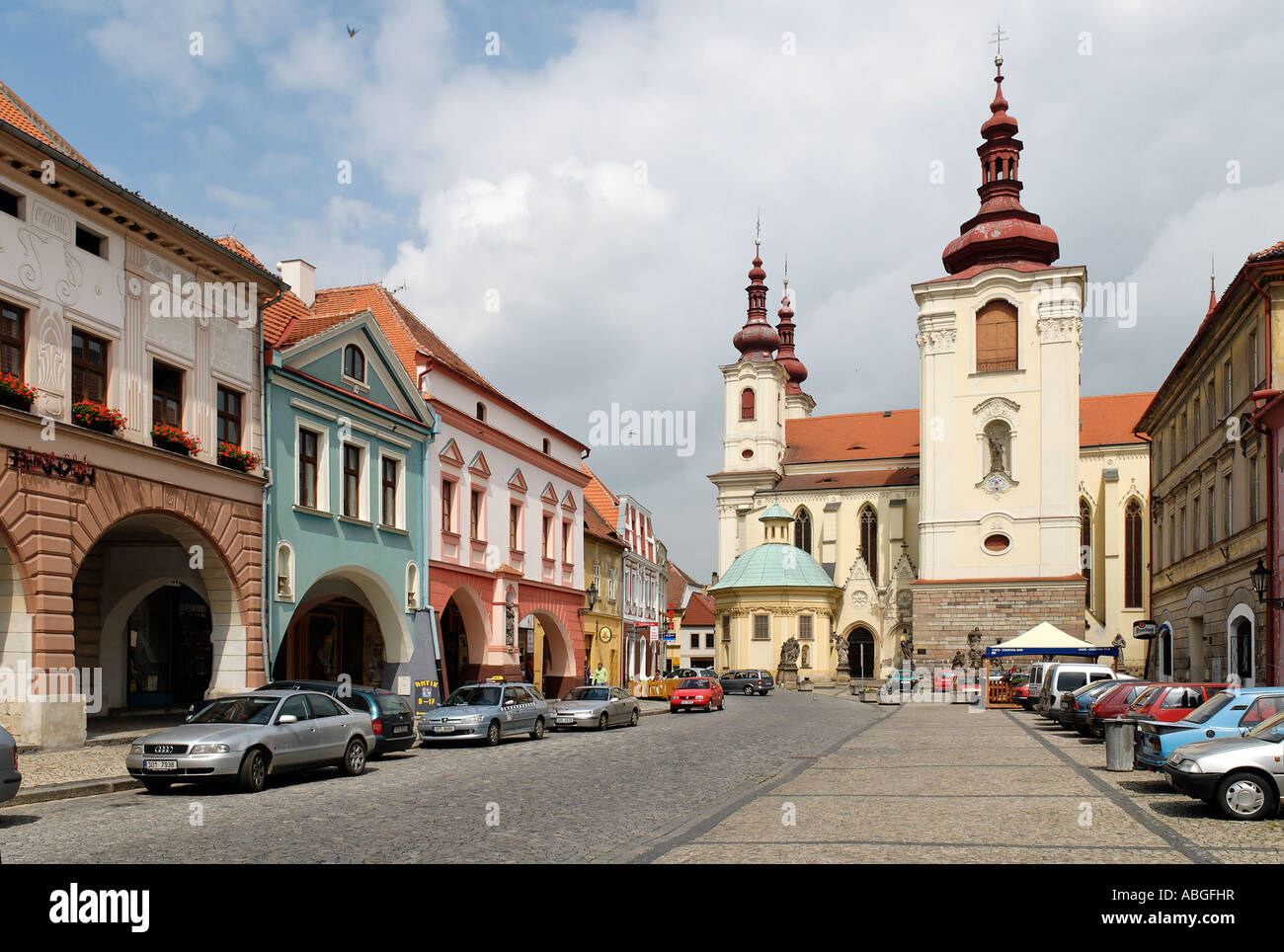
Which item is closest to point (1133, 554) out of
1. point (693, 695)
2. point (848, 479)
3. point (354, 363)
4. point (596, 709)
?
point (848, 479)

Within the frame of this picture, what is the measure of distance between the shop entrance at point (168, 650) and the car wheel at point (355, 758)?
9938mm

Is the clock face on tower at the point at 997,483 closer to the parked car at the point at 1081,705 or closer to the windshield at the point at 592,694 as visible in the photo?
the parked car at the point at 1081,705

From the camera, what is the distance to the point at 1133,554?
74062mm

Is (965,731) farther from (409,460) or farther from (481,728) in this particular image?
(409,460)

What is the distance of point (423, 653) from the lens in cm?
3050

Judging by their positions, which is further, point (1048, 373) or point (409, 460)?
point (1048, 373)

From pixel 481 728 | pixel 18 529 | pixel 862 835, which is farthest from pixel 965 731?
pixel 18 529

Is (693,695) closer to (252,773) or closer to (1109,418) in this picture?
(252,773)

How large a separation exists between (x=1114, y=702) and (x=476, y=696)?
12489 mm

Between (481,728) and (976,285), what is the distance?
175 ft

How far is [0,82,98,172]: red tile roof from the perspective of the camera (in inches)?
780

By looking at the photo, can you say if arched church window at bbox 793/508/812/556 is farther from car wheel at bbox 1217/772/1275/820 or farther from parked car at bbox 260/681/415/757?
car wheel at bbox 1217/772/1275/820

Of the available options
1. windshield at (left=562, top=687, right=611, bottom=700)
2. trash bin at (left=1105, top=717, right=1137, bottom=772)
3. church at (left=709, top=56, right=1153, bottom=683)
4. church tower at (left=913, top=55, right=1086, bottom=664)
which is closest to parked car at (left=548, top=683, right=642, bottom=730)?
windshield at (left=562, top=687, right=611, bottom=700)

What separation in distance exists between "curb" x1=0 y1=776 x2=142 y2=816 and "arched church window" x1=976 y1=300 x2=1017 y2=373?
6094 cm
